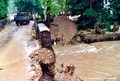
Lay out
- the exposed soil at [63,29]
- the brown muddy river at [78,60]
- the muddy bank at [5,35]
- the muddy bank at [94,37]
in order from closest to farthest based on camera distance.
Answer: the brown muddy river at [78,60]
the muddy bank at [5,35]
the muddy bank at [94,37]
the exposed soil at [63,29]

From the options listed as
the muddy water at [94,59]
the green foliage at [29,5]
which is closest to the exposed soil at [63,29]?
the muddy water at [94,59]

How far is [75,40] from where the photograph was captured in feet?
74.2

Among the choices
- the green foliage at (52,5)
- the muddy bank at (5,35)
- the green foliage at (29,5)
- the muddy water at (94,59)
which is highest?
the green foliage at (52,5)

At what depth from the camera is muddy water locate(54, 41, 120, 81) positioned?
1331 cm

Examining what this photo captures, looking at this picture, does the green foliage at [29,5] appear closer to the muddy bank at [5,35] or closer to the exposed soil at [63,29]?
the muddy bank at [5,35]

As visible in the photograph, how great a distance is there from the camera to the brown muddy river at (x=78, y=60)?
934cm

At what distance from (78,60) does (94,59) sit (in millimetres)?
1000

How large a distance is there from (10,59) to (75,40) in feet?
38.7

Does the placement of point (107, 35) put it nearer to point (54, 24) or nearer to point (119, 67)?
point (54, 24)

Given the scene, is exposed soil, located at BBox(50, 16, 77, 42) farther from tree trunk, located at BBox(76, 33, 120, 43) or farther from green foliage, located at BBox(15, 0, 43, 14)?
green foliage, located at BBox(15, 0, 43, 14)

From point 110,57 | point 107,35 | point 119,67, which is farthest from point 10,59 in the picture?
point 107,35

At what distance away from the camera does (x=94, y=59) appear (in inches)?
669

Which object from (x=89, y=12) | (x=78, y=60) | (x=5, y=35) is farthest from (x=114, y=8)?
(x=78, y=60)

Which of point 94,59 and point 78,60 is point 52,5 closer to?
point 78,60
